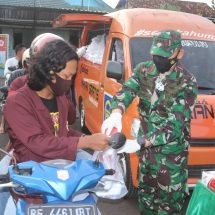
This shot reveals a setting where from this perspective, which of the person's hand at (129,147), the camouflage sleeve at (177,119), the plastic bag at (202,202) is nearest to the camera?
the person's hand at (129,147)

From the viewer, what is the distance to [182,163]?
3.53 meters

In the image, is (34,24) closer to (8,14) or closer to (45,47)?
(8,14)

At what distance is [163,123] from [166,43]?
2.04 feet

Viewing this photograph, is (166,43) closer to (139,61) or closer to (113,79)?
(139,61)

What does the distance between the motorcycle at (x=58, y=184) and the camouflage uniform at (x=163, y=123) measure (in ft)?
3.54

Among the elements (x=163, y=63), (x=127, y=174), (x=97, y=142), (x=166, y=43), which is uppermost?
(x=166, y=43)

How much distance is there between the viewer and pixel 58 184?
195cm

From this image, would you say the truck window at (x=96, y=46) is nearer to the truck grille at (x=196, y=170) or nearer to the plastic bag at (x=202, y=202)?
the truck grille at (x=196, y=170)

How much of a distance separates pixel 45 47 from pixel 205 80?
318 cm

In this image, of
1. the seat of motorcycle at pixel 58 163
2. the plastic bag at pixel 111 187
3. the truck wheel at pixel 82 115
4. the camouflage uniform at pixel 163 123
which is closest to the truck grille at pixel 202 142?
the camouflage uniform at pixel 163 123

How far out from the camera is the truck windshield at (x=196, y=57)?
513 centimetres

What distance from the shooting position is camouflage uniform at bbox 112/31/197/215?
3275 millimetres

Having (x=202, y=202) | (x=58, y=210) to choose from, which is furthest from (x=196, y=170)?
(x=58, y=210)

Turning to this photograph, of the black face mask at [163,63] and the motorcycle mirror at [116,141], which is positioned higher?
the black face mask at [163,63]
